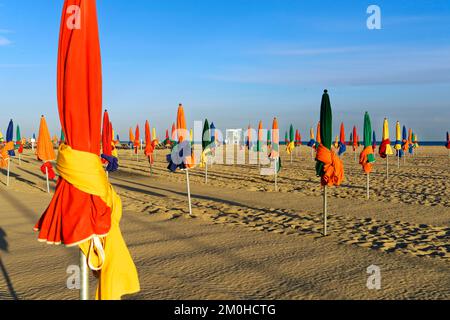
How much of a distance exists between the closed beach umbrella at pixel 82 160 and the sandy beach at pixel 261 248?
2.28 meters

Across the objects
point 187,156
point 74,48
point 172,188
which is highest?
point 74,48

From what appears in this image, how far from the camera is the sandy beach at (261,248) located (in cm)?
488

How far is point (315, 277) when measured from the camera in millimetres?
5289

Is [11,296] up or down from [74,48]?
down

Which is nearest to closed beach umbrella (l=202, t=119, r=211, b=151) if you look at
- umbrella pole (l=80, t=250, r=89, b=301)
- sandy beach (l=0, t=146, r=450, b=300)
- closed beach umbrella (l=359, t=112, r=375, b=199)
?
sandy beach (l=0, t=146, r=450, b=300)

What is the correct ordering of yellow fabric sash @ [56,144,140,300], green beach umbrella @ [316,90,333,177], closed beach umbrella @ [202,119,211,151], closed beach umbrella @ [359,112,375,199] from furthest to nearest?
closed beach umbrella @ [202,119,211,151], closed beach umbrella @ [359,112,375,199], green beach umbrella @ [316,90,333,177], yellow fabric sash @ [56,144,140,300]

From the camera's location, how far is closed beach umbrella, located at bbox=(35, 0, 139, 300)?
2.54 metres

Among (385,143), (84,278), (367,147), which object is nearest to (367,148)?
(367,147)

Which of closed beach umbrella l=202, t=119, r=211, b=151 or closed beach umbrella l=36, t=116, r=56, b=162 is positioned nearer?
closed beach umbrella l=36, t=116, r=56, b=162

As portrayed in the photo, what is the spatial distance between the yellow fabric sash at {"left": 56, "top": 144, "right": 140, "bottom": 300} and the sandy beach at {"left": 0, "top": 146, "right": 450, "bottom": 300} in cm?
193

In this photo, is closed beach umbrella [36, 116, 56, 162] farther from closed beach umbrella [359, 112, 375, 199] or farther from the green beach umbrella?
closed beach umbrella [359, 112, 375, 199]

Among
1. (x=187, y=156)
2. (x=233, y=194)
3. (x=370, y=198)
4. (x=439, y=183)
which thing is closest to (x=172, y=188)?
(x=233, y=194)
